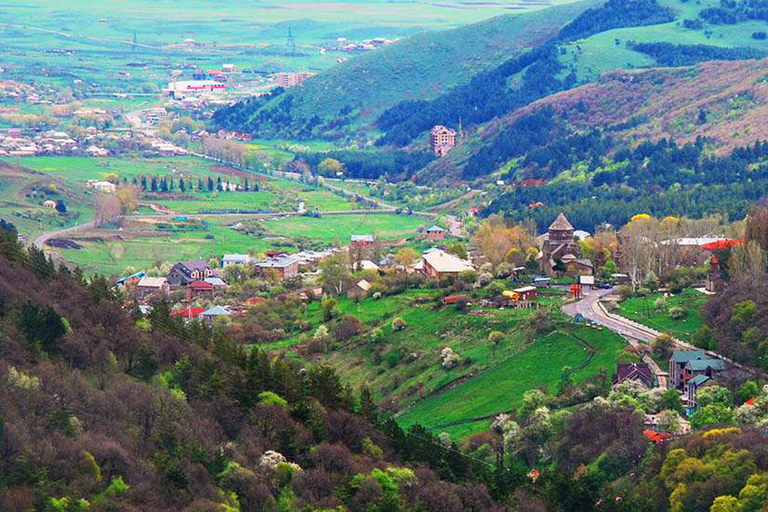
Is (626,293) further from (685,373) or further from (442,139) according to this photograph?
(442,139)

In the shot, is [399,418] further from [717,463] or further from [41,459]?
[41,459]

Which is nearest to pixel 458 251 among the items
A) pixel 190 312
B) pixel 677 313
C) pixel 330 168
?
pixel 190 312

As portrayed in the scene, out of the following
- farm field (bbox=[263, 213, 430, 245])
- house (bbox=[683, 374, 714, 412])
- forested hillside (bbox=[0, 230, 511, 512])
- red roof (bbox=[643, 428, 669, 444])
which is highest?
forested hillside (bbox=[0, 230, 511, 512])

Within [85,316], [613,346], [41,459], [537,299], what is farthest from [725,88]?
[41,459]

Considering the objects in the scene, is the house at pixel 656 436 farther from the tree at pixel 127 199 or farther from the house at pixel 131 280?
the tree at pixel 127 199

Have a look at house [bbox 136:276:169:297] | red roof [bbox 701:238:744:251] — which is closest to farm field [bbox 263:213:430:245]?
house [bbox 136:276:169:297]

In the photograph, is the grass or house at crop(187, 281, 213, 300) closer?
Answer: the grass

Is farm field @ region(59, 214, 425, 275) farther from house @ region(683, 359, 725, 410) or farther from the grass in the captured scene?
house @ region(683, 359, 725, 410)
